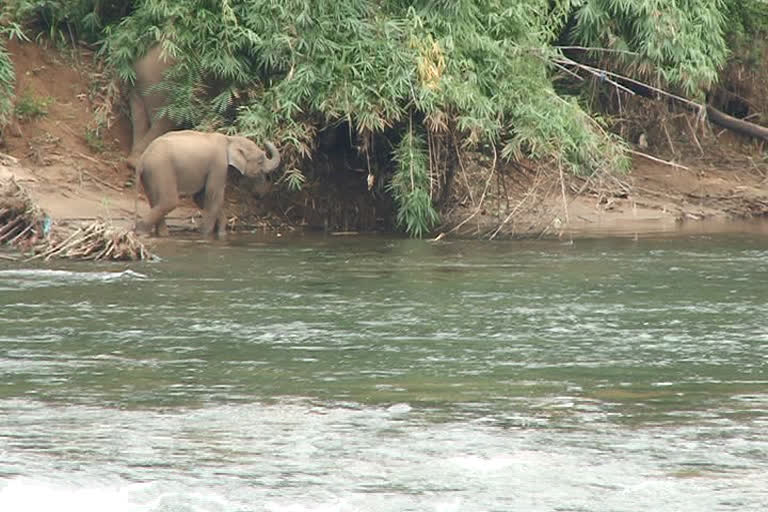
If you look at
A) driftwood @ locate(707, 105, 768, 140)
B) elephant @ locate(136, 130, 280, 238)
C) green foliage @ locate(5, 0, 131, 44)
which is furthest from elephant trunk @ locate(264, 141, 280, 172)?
driftwood @ locate(707, 105, 768, 140)

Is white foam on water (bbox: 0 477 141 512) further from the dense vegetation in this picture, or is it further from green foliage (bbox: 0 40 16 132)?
green foliage (bbox: 0 40 16 132)

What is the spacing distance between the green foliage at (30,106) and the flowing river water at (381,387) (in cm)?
431

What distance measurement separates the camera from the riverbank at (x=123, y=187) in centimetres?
1780

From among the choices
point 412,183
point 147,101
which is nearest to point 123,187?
point 147,101

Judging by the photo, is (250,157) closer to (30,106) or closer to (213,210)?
(213,210)

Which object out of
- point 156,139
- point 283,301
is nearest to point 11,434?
point 283,301

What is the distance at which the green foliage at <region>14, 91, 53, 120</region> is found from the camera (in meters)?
18.6

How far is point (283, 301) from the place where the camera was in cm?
1266

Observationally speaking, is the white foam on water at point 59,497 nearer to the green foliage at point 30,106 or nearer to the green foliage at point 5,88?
the green foliage at point 5,88

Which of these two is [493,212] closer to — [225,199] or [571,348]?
[225,199]

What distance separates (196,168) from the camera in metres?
17.1

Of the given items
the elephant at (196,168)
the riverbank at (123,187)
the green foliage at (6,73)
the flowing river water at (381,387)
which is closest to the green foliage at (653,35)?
the riverbank at (123,187)

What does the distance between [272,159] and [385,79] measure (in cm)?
135

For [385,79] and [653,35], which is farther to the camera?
[653,35]
